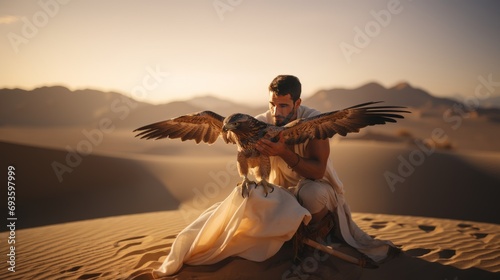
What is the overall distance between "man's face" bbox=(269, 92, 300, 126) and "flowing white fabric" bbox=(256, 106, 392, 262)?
35 cm

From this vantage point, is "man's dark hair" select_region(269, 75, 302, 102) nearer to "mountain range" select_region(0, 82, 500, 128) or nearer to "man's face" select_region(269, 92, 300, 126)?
"man's face" select_region(269, 92, 300, 126)

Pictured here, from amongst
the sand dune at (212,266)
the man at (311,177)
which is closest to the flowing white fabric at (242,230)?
the sand dune at (212,266)

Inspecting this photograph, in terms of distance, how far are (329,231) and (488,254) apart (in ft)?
6.81

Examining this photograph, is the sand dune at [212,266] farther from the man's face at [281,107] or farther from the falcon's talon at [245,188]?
the man's face at [281,107]

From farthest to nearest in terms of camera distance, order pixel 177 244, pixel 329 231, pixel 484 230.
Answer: pixel 484 230
pixel 329 231
pixel 177 244

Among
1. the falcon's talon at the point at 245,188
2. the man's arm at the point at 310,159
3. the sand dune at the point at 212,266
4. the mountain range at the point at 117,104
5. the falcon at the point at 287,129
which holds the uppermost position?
the mountain range at the point at 117,104

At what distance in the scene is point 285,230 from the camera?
296 cm

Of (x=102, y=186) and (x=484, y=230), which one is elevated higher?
(x=102, y=186)

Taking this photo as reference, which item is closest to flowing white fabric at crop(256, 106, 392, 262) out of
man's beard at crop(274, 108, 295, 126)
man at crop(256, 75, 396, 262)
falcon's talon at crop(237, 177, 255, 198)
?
man at crop(256, 75, 396, 262)

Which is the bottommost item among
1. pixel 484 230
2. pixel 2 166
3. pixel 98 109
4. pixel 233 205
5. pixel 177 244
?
pixel 484 230

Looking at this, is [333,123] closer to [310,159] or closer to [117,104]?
[310,159]

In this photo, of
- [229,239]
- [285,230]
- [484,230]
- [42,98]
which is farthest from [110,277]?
[42,98]

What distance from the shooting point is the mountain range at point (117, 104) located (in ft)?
164

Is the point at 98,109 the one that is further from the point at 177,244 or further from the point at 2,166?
the point at 177,244
